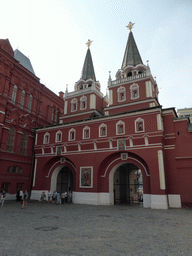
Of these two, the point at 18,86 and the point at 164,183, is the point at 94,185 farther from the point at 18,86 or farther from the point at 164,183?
the point at 18,86

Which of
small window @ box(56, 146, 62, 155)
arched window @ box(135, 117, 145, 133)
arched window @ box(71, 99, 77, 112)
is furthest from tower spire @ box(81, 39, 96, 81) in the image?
arched window @ box(135, 117, 145, 133)

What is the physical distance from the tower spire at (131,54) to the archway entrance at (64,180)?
1901 cm

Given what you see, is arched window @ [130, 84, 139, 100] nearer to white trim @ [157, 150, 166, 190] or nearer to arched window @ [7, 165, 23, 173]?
white trim @ [157, 150, 166, 190]

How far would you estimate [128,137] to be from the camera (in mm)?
21547

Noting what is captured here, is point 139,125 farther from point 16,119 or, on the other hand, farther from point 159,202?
point 16,119

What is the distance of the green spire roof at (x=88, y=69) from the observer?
114 ft

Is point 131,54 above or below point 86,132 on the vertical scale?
above

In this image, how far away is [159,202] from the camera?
1862cm

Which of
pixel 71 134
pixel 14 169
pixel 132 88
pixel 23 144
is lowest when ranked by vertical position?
pixel 14 169

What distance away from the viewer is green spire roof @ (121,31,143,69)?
3053 cm

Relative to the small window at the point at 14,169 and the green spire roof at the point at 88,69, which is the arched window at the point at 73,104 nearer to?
the green spire roof at the point at 88,69

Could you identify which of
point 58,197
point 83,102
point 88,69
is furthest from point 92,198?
point 88,69

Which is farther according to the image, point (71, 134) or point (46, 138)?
point (46, 138)

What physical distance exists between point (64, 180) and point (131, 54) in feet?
74.8
